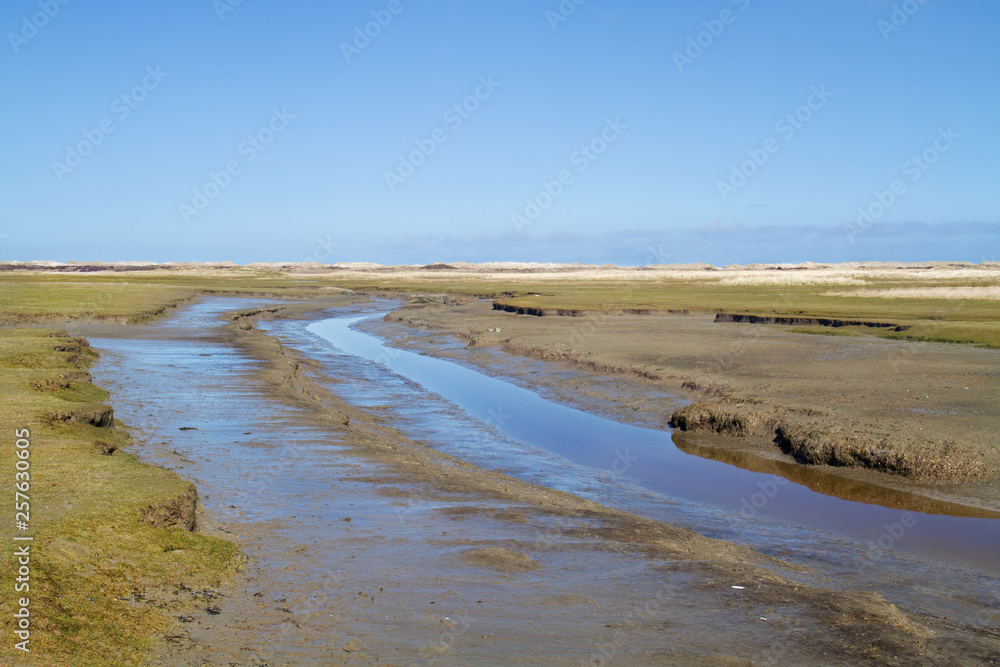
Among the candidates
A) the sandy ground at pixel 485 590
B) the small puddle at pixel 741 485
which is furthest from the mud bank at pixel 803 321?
the sandy ground at pixel 485 590

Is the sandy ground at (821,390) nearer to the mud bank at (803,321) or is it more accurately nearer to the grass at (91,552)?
the mud bank at (803,321)

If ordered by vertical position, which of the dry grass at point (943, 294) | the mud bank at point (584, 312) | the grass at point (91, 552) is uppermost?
the dry grass at point (943, 294)

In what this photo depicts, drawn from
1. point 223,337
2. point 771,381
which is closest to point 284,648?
point 771,381

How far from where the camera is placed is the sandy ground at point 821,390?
45.3 ft

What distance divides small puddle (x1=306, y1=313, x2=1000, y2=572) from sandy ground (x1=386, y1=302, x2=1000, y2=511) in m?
0.64

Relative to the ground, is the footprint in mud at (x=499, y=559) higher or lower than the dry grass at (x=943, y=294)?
lower

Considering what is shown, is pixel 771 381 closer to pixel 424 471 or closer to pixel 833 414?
pixel 833 414

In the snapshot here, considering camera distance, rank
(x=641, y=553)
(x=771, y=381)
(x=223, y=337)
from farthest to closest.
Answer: (x=223, y=337), (x=771, y=381), (x=641, y=553)

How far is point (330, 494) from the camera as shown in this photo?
437 inches

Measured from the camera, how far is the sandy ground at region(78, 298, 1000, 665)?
20.4ft

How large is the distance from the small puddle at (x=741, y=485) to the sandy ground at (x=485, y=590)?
8.47 ft

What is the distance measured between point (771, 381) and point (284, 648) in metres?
18.7

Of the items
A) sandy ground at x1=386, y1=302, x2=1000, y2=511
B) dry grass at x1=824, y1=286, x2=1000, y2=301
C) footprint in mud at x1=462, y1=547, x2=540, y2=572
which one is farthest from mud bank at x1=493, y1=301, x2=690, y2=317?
footprint in mud at x1=462, y1=547, x2=540, y2=572

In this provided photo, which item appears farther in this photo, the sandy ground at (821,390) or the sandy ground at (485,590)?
the sandy ground at (821,390)
